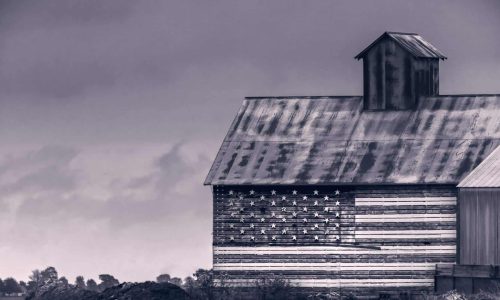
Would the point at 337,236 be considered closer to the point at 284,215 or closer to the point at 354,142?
the point at 284,215

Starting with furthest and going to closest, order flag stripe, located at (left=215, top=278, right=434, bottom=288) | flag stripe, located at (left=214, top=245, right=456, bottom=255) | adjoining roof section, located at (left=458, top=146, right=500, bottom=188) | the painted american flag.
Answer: the painted american flag, flag stripe, located at (left=215, top=278, right=434, bottom=288), flag stripe, located at (left=214, top=245, right=456, bottom=255), adjoining roof section, located at (left=458, top=146, right=500, bottom=188)

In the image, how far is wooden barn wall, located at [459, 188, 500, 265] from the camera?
2586 inches

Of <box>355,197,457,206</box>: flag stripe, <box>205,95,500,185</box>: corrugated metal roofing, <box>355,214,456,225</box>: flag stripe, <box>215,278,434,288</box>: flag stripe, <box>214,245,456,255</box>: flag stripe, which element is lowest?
<box>215,278,434,288</box>: flag stripe

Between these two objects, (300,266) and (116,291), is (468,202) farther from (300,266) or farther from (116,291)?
(116,291)

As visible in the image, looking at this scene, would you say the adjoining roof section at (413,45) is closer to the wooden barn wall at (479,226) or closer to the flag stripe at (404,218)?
the flag stripe at (404,218)

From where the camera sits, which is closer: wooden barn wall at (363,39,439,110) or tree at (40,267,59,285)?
wooden barn wall at (363,39,439,110)

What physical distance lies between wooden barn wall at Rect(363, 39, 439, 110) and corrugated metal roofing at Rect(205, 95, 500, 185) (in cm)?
45

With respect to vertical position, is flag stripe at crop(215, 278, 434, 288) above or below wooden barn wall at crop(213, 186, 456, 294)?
below

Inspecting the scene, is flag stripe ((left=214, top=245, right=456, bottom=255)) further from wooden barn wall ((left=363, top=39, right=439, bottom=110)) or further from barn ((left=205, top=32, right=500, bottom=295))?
wooden barn wall ((left=363, top=39, right=439, bottom=110))

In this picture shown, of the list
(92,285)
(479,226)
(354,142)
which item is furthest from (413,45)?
(92,285)

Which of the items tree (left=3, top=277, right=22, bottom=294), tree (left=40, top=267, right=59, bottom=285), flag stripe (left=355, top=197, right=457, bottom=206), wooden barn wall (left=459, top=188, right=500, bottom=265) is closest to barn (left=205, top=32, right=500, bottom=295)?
flag stripe (left=355, top=197, right=457, bottom=206)

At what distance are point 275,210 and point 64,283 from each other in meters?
9.61

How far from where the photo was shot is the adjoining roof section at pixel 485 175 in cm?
6600

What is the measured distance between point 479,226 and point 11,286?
27679mm
